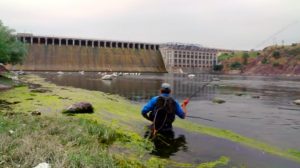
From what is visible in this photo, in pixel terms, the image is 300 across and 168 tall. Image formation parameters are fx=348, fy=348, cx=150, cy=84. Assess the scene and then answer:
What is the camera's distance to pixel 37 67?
458ft

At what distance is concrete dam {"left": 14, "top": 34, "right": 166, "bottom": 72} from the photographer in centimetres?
14275

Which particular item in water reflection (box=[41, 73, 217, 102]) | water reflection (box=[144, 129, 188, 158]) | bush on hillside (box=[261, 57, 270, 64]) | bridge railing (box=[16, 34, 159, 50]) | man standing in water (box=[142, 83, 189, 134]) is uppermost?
bridge railing (box=[16, 34, 159, 50])

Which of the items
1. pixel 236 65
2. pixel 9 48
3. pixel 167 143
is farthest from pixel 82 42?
pixel 167 143

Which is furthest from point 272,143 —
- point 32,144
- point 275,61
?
point 275,61

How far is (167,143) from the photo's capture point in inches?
532

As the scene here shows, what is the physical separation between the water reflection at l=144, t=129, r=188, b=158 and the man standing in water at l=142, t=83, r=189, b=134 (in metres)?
0.31

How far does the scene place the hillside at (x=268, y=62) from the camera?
150250 millimetres

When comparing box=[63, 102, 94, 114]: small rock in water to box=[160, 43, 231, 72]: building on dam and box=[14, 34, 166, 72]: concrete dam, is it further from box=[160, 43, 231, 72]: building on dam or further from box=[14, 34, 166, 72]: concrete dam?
box=[160, 43, 231, 72]: building on dam

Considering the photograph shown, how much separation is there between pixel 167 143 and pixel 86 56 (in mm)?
141068

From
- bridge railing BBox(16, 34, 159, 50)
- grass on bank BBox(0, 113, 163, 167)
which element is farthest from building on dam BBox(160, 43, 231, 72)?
grass on bank BBox(0, 113, 163, 167)

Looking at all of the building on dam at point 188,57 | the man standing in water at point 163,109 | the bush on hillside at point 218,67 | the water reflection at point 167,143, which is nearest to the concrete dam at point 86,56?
the building on dam at point 188,57

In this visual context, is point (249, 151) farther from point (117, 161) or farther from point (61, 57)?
point (61, 57)

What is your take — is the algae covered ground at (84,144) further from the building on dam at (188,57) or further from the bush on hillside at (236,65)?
the bush on hillside at (236,65)

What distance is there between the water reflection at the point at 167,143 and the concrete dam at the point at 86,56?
5096 inches
